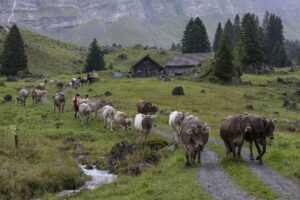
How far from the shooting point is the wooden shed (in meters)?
88.2

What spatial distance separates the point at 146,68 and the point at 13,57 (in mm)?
40633

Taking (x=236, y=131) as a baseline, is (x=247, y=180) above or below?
below

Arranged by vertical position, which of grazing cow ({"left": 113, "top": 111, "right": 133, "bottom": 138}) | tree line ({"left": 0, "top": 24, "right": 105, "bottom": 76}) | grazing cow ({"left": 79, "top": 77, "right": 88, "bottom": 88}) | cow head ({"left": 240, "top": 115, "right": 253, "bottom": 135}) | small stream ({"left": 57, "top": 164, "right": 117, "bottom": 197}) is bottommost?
small stream ({"left": 57, "top": 164, "right": 117, "bottom": 197})

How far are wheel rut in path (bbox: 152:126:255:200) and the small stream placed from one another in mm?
5158

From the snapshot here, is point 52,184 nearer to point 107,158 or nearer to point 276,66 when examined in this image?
point 107,158

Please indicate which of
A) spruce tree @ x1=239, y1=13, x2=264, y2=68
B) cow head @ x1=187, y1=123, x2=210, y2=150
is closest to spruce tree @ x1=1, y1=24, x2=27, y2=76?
spruce tree @ x1=239, y1=13, x2=264, y2=68

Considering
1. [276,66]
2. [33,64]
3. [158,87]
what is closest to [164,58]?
[276,66]

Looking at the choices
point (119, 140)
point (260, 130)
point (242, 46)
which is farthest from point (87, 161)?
point (242, 46)

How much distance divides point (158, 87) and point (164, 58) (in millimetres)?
74561

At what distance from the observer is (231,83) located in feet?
227

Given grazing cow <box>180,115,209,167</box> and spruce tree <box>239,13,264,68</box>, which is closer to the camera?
grazing cow <box>180,115,209,167</box>

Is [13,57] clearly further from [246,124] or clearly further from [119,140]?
[246,124]

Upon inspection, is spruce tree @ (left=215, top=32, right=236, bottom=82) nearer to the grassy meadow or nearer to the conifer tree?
the grassy meadow

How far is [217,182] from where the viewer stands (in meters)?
13.3
